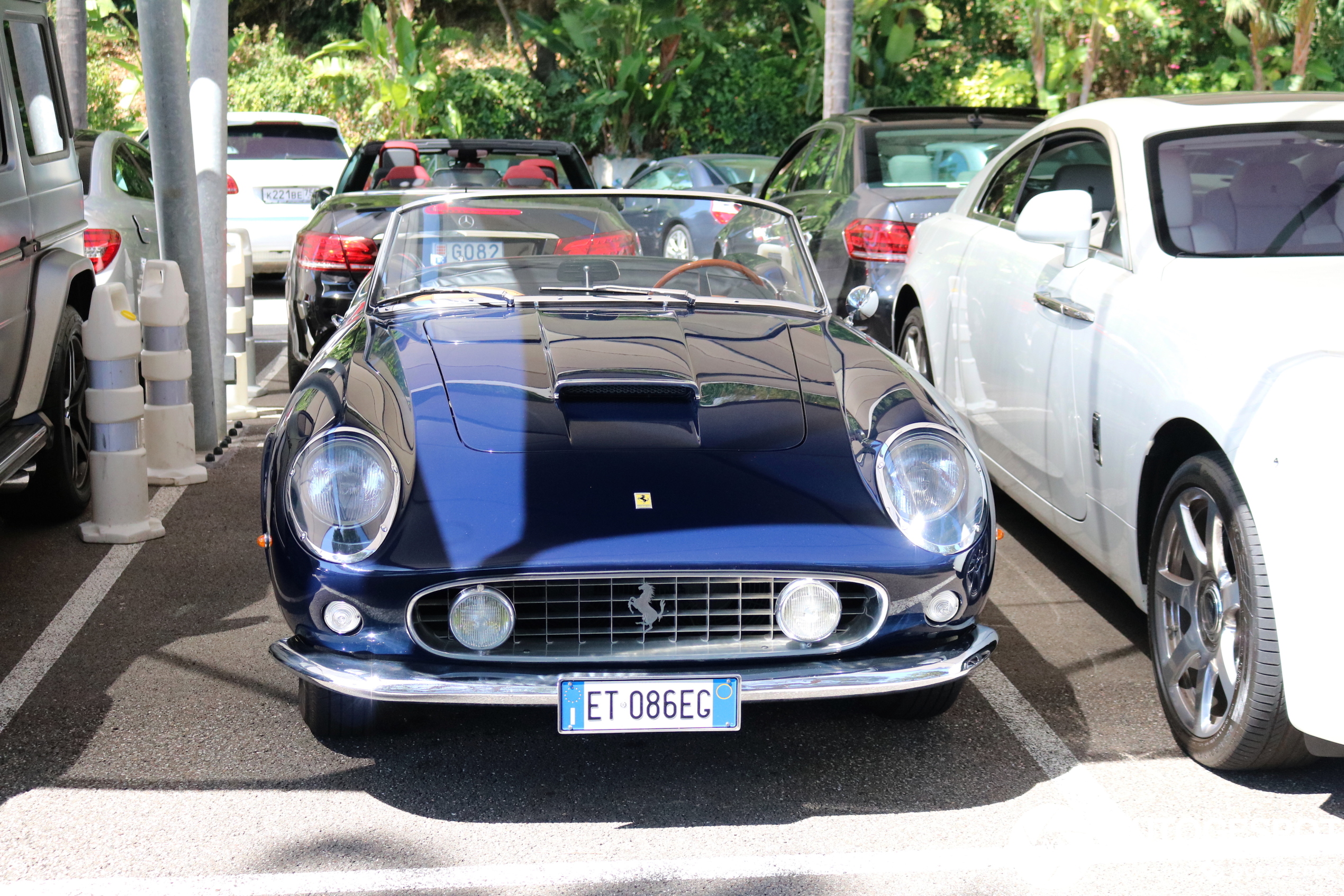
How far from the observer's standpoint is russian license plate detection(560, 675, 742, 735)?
9.88 feet

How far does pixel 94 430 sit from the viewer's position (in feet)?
17.4

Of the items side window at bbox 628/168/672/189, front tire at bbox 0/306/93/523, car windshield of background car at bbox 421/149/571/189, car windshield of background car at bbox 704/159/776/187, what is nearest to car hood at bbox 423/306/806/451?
front tire at bbox 0/306/93/523

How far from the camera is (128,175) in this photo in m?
8.37

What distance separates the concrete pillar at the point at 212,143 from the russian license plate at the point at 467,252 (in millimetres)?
2868

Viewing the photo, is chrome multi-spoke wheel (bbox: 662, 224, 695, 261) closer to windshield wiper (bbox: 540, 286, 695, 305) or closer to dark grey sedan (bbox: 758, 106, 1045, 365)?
windshield wiper (bbox: 540, 286, 695, 305)

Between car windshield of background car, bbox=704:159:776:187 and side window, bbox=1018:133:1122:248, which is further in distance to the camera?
car windshield of background car, bbox=704:159:776:187

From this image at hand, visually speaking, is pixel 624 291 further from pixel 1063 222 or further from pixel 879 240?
pixel 879 240

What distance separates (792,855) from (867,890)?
21 cm

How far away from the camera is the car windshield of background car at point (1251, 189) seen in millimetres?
4020

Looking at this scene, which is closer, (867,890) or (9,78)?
(867,890)

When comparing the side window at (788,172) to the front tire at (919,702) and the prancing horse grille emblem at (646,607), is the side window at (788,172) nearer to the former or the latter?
the front tire at (919,702)

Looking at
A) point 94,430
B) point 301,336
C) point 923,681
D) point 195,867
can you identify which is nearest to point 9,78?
point 94,430

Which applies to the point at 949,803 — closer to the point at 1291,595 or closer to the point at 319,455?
the point at 1291,595

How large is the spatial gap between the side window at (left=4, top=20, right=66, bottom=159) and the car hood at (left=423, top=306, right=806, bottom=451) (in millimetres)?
2347
